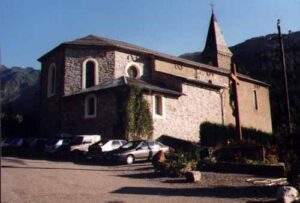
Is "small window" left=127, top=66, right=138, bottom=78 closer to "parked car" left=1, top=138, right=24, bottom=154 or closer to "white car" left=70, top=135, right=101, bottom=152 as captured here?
"white car" left=70, top=135, right=101, bottom=152

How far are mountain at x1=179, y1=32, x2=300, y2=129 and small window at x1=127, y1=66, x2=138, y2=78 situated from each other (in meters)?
18.2

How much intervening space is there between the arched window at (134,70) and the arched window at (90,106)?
5.06 m

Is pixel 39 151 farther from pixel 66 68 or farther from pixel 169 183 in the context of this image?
pixel 169 183

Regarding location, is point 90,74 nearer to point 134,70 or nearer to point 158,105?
point 134,70

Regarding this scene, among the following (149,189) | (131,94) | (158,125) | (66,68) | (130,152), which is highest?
(66,68)

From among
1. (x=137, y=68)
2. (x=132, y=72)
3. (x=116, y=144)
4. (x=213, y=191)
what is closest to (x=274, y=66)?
(x=137, y=68)

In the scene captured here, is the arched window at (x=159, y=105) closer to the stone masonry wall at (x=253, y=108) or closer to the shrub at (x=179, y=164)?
the shrub at (x=179, y=164)

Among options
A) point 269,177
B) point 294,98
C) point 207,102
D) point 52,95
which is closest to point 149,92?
point 207,102

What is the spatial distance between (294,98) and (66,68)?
3121 centimetres

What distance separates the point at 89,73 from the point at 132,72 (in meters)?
3.75

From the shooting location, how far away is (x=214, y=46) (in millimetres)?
48656

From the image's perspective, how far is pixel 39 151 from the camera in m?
28.9

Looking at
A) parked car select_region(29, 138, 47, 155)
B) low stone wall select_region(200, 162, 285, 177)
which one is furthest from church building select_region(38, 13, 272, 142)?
low stone wall select_region(200, 162, 285, 177)

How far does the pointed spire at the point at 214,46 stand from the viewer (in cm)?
4803
